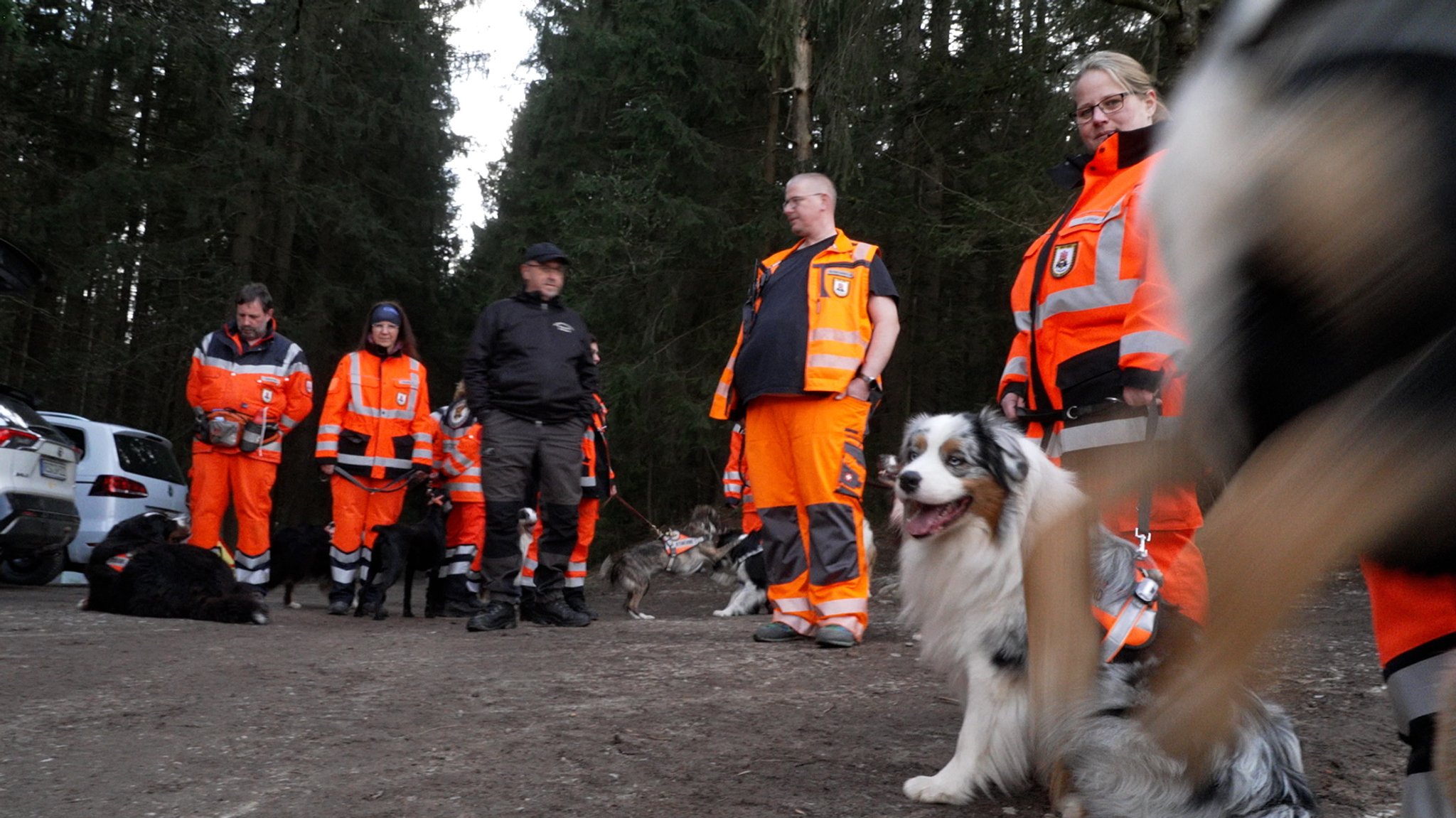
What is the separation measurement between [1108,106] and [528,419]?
483cm

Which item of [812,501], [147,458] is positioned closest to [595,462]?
[812,501]

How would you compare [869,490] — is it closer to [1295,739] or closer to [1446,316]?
[1295,739]

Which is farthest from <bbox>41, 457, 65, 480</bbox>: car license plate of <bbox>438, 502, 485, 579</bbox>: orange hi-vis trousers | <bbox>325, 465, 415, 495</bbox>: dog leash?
<bbox>438, 502, 485, 579</bbox>: orange hi-vis trousers

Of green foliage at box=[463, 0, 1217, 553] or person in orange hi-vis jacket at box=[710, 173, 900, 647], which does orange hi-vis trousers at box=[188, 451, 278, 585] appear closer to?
person in orange hi-vis jacket at box=[710, 173, 900, 647]

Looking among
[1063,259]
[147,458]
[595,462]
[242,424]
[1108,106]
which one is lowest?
[147,458]

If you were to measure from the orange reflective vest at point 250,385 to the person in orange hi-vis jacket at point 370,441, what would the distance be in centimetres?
56

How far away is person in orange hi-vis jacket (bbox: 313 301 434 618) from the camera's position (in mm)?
8961

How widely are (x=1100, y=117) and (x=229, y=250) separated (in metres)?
21.4

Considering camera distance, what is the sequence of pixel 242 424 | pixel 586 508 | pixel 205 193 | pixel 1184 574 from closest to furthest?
pixel 1184 574
pixel 242 424
pixel 586 508
pixel 205 193

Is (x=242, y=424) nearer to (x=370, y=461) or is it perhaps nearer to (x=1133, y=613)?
(x=370, y=461)

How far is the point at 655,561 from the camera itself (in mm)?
11422

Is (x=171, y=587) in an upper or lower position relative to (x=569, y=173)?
lower

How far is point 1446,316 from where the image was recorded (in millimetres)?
811

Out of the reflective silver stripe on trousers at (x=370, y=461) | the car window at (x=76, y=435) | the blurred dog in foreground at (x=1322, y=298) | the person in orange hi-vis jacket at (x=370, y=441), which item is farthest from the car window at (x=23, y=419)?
the blurred dog in foreground at (x=1322, y=298)
